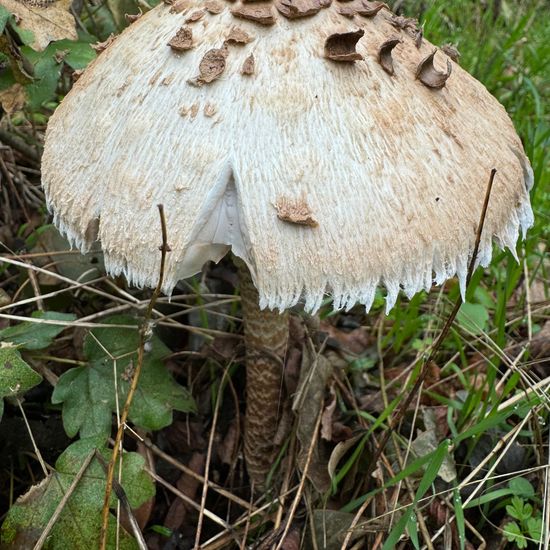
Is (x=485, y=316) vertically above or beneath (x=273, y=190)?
beneath

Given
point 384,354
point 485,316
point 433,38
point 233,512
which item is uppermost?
point 433,38

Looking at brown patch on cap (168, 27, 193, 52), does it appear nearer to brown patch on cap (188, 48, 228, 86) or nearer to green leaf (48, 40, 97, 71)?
brown patch on cap (188, 48, 228, 86)

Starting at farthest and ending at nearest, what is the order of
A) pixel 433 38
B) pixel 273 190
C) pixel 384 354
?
pixel 433 38 → pixel 384 354 → pixel 273 190

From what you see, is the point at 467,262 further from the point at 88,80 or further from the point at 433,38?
the point at 433,38

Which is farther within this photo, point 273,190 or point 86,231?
point 86,231

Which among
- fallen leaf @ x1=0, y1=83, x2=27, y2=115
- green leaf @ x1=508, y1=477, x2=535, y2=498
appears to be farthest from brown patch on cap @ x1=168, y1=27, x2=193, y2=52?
green leaf @ x1=508, y1=477, x2=535, y2=498

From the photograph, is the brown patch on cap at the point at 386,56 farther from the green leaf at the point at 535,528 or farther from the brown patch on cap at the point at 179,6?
the green leaf at the point at 535,528

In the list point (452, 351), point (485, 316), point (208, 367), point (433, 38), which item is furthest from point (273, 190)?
point (433, 38)

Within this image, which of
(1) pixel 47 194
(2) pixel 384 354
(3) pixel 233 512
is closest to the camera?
(1) pixel 47 194
